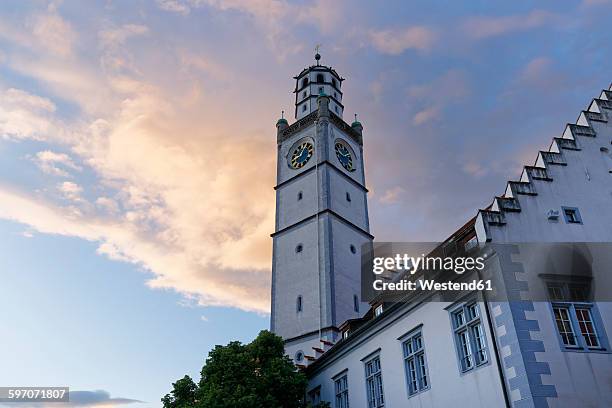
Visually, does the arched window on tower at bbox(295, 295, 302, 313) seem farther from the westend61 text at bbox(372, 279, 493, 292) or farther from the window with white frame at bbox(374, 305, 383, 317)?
the westend61 text at bbox(372, 279, 493, 292)

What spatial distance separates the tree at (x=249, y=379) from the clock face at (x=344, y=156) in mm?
26922

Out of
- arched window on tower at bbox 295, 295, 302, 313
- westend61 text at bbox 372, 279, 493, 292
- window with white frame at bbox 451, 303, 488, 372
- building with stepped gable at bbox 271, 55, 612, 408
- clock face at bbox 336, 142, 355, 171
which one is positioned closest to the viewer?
building with stepped gable at bbox 271, 55, 612, 408

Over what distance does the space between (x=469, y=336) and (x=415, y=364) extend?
3456mm

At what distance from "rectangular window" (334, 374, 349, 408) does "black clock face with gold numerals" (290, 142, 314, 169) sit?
2771cm

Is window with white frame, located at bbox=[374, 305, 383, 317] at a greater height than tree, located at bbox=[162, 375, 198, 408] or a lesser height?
greater

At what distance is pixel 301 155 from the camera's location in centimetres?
5266

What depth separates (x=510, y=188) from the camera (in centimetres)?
2025

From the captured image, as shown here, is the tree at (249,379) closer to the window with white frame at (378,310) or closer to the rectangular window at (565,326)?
the window with white frame at (378,310)

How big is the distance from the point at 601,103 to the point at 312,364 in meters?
20.5

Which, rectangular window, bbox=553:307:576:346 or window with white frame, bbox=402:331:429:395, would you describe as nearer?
rectangular window, bbox=553:307:576:346

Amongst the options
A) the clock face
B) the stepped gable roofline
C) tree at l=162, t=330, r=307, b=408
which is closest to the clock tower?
the clock face

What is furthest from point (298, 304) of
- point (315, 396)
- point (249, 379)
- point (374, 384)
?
point (374, 384)

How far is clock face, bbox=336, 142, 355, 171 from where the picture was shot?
52278mm

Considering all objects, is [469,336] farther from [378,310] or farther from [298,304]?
[298,304]
